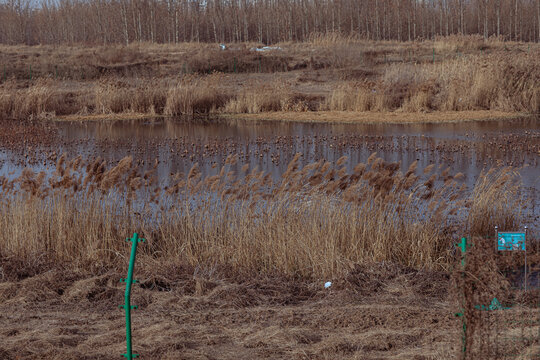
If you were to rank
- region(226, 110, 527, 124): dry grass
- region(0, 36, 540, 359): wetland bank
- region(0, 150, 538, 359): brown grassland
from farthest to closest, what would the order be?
region(226, 110, 527, 124): dry grass < region(0, 36, 540, 359): wetland bank < region(0, 150, 538, 359): brown grassland

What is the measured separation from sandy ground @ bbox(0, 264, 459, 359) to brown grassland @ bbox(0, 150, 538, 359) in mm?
18

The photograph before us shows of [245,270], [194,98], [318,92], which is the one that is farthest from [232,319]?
[318,92]

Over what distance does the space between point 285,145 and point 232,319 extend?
12545 millimetres

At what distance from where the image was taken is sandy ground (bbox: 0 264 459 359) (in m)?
5.53

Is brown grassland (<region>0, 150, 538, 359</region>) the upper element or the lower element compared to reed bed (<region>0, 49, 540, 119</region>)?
lower

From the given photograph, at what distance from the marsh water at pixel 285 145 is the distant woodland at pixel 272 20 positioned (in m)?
41.4

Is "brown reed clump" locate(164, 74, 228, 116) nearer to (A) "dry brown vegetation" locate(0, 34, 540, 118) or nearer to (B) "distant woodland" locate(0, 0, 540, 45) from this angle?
(A) "dry brown vegetation" locate(0, 34, 540, 118)

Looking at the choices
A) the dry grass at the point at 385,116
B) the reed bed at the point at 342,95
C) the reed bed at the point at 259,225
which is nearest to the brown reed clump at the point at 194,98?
the reed bed at the point at 342,95

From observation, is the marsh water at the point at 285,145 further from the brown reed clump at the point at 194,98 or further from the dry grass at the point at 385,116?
the brown reed clump at the point at 194,98

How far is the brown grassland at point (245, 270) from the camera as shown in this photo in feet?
18.8

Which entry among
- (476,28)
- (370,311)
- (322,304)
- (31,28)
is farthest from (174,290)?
(31,28)

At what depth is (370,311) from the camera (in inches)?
255

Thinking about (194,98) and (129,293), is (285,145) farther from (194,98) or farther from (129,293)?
(129,293)

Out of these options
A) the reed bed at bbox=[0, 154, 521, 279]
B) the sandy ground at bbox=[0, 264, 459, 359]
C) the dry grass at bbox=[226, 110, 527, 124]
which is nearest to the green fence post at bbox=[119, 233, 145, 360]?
the sandy ground at bbox=[0, 264, 459, 359]
